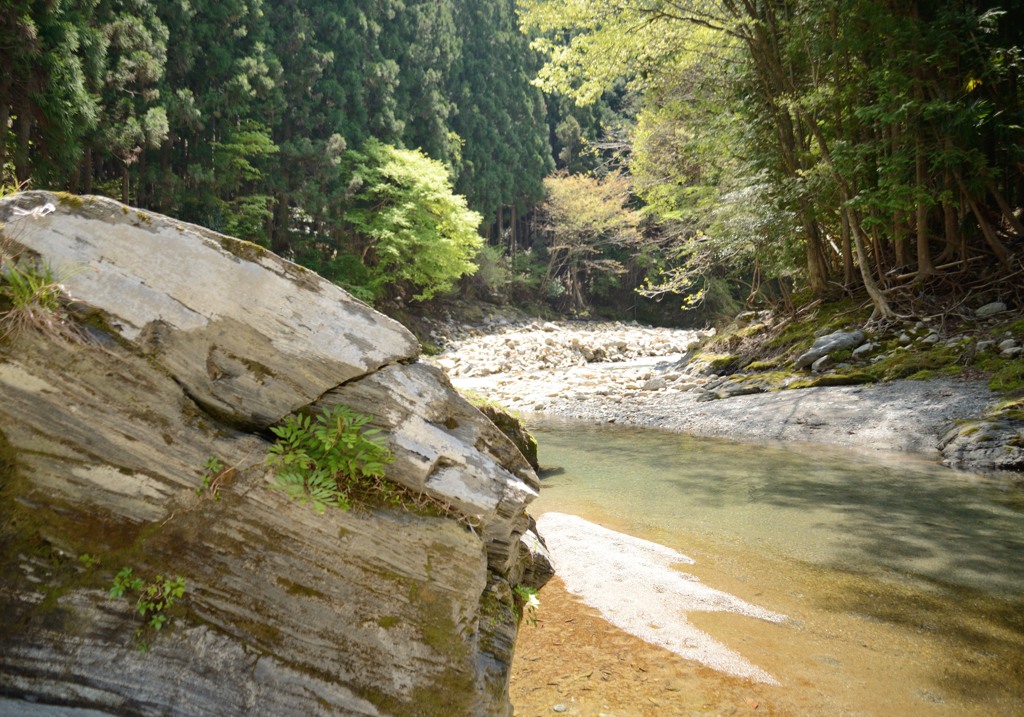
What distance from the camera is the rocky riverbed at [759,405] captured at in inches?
256

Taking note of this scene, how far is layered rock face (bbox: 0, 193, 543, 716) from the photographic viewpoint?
1.87 meters

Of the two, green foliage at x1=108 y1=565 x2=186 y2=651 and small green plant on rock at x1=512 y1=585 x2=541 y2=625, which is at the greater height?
green foliage at x1=108 y1=565 x2=186 y2=651

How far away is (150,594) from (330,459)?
27.6 inches

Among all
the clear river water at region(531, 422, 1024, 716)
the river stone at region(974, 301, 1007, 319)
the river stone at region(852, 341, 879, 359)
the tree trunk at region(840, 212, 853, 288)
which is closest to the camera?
the clear river water at region(531, 422, 1024, 716)

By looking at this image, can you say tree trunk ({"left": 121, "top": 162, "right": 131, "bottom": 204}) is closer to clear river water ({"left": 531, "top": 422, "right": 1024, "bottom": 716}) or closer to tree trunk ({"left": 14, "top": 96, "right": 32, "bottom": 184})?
tree trunk ({"left": 14, "top": 96, "right": 32, "bottom": 184})

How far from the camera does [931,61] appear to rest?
335 inches

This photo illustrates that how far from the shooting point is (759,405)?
351 inches

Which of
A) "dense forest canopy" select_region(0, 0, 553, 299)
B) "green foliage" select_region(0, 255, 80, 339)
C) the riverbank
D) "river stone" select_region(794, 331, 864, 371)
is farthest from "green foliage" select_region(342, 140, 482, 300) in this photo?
"green foliage" select_region(0, 255, 80, 339)

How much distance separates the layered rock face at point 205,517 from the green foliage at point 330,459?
0.20ft

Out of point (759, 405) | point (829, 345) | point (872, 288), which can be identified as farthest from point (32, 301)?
point (872, 288)

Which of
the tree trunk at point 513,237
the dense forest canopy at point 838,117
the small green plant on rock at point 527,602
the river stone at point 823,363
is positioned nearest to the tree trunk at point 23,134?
the dense forest canopy at point 838,117

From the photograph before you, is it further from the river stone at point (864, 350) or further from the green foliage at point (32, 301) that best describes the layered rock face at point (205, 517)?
the river stone at point (864, 350)

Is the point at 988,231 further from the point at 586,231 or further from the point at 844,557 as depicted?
the point at 586,231

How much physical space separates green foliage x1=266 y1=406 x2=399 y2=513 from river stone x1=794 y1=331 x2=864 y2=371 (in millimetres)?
9418
